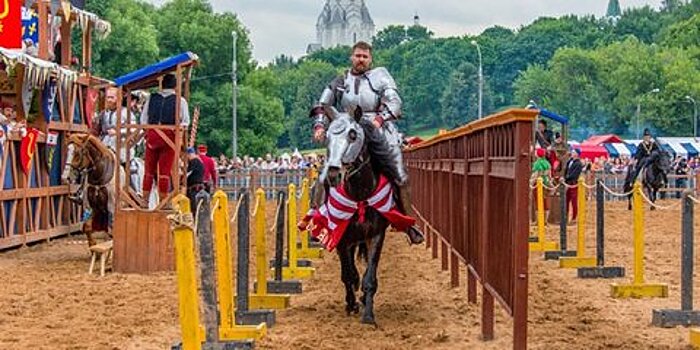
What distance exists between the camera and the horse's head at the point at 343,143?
10.1 m

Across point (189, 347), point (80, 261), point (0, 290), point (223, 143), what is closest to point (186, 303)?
point (189, 347)

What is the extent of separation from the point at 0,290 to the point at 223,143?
59447 millimetres

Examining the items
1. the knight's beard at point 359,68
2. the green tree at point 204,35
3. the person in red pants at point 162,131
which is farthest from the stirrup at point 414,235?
the green tree at point 204,35

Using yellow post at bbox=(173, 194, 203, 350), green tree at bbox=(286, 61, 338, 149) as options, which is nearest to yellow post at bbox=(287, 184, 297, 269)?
yellow post at bbox=(173, 194, 203, 350)

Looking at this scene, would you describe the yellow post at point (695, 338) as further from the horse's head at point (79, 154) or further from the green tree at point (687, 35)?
the green tree at point (687, 35)

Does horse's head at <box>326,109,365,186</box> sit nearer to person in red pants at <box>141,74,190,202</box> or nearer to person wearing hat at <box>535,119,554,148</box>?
person in red pants at <box>141,74,190,202</box>

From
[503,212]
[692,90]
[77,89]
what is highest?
[692,90]

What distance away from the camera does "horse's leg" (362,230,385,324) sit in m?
Answer: 11.1

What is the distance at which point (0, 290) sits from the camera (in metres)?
14.0

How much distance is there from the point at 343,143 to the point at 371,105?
1331mm

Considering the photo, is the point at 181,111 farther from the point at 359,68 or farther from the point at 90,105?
the point at 90,105

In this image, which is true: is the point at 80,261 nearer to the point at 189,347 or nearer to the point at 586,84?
the point at 189,347

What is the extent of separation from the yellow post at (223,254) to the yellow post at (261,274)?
7.11ft

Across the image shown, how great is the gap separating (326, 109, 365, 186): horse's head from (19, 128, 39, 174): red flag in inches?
400
